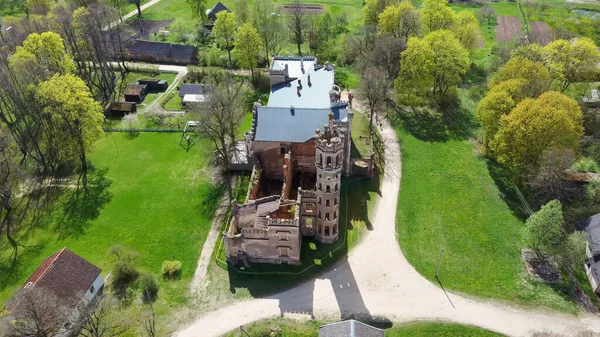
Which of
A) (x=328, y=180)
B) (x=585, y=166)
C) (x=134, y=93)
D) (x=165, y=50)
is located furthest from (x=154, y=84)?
(x=585, y=166)

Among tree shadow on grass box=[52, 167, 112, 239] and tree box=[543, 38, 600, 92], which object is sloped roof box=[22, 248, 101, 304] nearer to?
tree shadow on grass box=[52, 167, 112, 239]

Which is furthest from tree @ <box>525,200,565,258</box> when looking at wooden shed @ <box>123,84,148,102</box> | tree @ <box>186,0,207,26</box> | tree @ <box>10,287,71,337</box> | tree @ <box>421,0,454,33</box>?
tree @ <box>186,0,207,26</box>

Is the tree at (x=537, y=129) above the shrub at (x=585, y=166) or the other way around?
above

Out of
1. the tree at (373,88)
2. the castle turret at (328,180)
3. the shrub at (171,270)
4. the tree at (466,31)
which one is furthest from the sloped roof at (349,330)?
the tree at (466,31)

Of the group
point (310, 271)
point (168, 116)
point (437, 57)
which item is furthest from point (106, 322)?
point (437, 57)

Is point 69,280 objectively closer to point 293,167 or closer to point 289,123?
point 293,167

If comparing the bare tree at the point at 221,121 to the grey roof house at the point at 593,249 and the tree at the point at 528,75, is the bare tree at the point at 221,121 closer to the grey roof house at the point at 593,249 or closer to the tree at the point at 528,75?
the tree at the point at 528,75

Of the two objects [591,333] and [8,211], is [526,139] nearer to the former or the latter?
[591,333]
